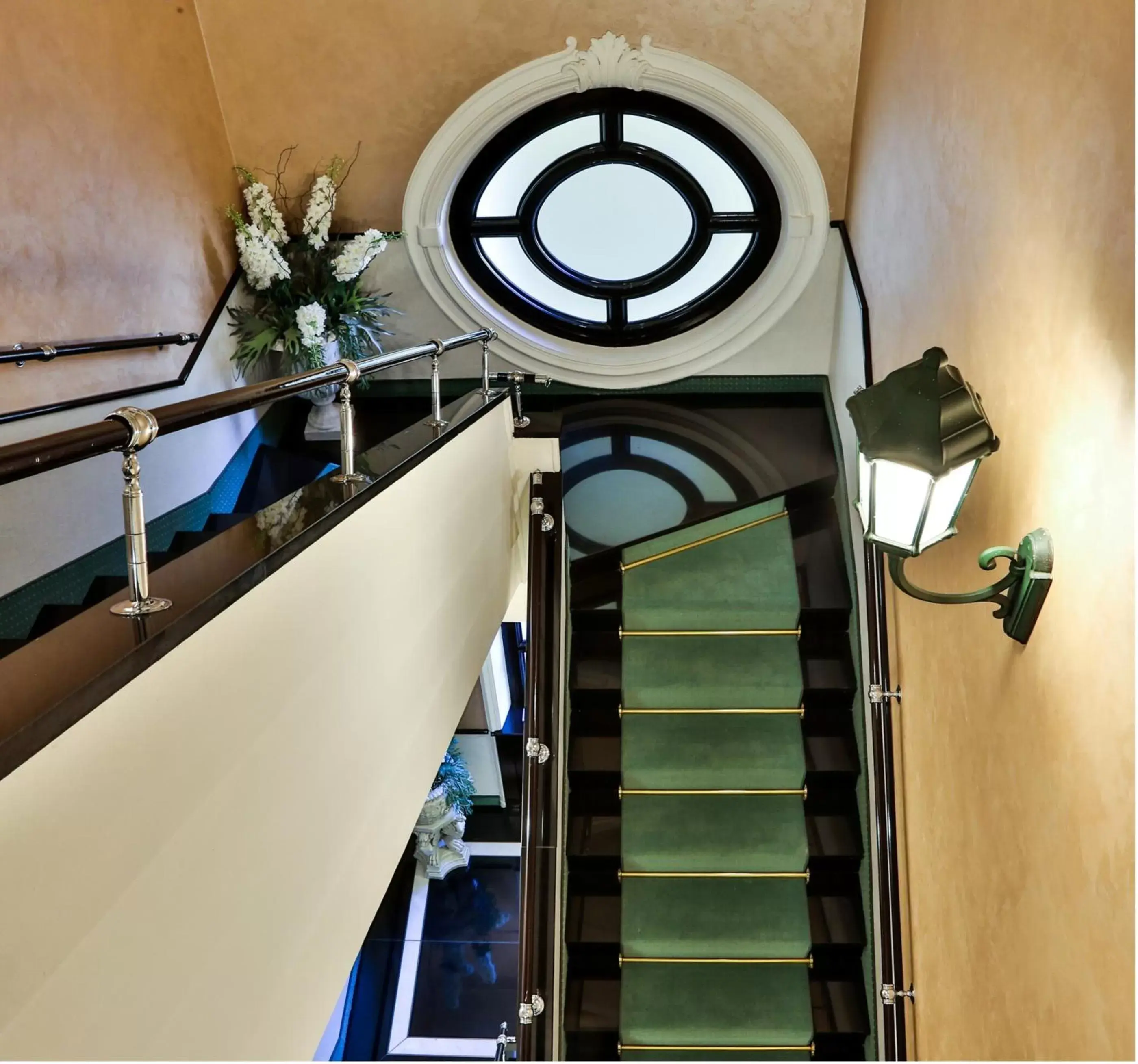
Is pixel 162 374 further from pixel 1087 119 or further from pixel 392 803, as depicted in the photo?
pixel 1087 119

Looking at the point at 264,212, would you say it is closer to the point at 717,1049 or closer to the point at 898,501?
the point at 898,501

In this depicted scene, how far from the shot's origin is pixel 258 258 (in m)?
5.26

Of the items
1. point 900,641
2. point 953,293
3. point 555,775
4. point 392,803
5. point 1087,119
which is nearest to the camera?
point 1087,119

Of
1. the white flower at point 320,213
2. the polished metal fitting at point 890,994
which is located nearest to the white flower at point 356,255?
the white flower at point 320,213

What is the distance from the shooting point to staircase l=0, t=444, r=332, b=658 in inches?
117

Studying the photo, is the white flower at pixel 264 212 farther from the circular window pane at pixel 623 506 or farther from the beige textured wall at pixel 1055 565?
the beige textured wall at pixel 1055 565

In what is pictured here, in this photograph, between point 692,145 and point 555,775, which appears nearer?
point 555,775

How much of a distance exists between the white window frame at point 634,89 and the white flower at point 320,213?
1.43ft

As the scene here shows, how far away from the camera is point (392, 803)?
116 inches

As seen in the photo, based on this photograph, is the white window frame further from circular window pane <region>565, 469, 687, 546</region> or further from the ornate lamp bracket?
the ornate lamp bracket

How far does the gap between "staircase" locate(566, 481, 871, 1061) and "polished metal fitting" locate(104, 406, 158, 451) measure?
3132mm

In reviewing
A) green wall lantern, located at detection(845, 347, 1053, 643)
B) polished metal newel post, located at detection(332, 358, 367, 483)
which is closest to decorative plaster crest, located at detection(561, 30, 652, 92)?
polished metal newel post, located at detection(332, 358, 367, 483)

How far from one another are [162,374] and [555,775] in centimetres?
255

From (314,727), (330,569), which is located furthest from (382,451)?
(314,727)
